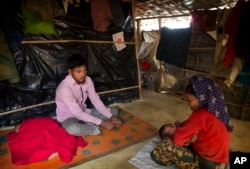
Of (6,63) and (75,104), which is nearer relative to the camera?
(75,104)

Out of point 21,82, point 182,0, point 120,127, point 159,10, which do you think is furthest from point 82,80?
point 159,10

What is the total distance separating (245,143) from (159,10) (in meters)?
3.56

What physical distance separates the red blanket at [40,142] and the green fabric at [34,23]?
46.7 inches

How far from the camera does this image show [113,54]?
10.9 ft

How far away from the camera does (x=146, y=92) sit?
14.4 ft

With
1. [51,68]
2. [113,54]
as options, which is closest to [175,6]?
[113,54]

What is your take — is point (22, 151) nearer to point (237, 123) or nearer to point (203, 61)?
point (237, 123)

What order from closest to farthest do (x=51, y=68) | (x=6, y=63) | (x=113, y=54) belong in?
(x=6, y=63) < (x=51, y=68) < (x=113, y=54)

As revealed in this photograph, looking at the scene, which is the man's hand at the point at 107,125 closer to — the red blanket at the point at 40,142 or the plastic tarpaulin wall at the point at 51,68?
the red blanket at the point at 40,142

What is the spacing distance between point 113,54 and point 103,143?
1.65 m

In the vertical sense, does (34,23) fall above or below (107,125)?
above

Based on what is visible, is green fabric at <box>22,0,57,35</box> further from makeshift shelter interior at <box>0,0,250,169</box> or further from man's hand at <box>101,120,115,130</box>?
man's hand at <box>101,120,115,130</box>

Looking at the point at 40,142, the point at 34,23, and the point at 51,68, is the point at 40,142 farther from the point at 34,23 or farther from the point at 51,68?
the point at 34,23

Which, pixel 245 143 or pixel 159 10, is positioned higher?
pixel 159 10
